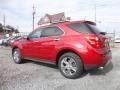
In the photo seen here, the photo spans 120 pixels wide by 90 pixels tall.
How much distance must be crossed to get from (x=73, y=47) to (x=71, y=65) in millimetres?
566

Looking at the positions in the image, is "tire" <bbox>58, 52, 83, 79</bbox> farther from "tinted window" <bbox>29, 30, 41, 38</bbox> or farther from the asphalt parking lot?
"tinted window" <bbox>29, 30, 41, 38</bbox>

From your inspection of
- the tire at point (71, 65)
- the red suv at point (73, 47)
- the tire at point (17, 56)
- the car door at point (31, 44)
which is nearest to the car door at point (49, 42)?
the red suv at point (73, 47)

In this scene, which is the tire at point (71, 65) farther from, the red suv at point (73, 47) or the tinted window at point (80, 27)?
the tinted window at point (80, 27)

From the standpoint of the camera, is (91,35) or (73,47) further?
(73,47)

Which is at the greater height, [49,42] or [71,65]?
[49,42]

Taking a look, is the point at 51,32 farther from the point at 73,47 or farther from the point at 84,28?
the point at 84,28

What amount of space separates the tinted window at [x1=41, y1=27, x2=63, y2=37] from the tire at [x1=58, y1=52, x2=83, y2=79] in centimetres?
79

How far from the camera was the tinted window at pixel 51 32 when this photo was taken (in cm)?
597

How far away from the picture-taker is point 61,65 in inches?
226

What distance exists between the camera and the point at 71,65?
18.1ft

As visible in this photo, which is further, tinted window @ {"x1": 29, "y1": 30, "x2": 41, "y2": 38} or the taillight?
tinted window @ {"x1": 29, "y1": 30, "x2": 41, "y2": 38}

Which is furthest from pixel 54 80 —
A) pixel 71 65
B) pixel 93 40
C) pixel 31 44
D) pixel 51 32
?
pixel 31 44

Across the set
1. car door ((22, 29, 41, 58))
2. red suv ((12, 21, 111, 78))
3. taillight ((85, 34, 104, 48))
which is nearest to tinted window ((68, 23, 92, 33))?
red suv ((12, 21, 111, 78))

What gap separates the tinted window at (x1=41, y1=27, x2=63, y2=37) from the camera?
597 centimetres
